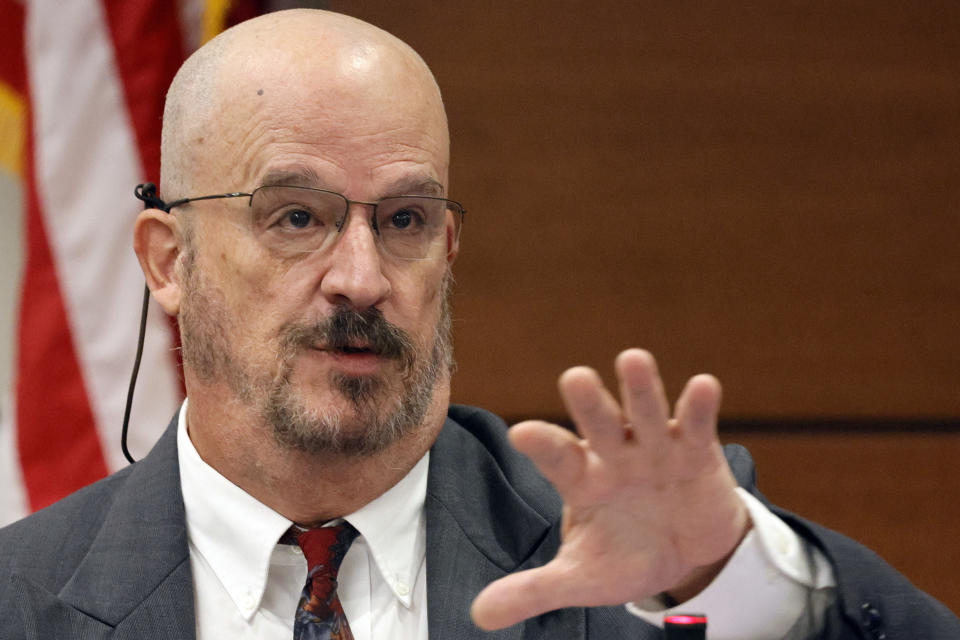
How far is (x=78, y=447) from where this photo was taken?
2.03 metres

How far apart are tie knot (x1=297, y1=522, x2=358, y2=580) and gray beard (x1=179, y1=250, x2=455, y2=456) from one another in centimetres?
12

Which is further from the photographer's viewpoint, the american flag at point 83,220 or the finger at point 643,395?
the american flag at point 83,220

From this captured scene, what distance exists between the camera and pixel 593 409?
36.7 inches

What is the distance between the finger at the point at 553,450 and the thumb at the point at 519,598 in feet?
0.32

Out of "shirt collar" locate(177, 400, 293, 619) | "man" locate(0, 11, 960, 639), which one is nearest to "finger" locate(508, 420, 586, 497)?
"man" locate(0, 11, 960, 639)

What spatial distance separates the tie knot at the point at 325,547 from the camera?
141 cm

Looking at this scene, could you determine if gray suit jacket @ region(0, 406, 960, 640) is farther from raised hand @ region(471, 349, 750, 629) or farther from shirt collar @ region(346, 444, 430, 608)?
raised hand @ region(471, 349, 750, 629)

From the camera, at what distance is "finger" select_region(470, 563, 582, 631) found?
102 cm

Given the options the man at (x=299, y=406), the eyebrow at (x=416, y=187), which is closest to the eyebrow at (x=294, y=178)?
the man at (x=299, y=406)

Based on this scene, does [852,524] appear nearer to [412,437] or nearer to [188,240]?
[412,437]

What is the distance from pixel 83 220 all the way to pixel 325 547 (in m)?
0.97

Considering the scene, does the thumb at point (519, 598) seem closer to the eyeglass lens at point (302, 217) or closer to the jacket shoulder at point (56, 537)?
the eyeglass lens at point (302, 217)

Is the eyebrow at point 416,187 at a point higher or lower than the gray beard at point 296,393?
higher

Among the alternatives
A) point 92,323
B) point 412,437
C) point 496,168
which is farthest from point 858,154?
point 92,323
